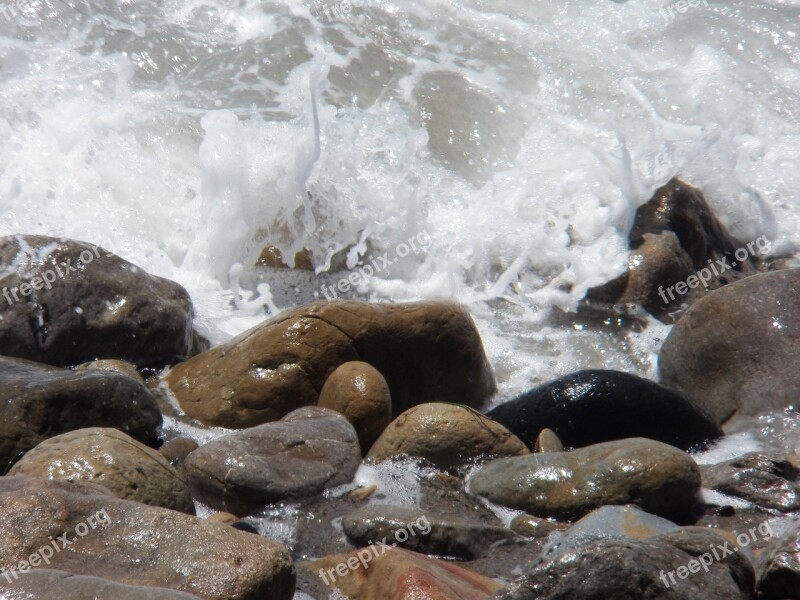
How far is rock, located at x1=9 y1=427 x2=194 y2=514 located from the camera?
→ 128 inches

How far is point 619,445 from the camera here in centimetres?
406

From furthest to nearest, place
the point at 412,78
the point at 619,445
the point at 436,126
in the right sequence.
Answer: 1. the point at 412,78
2. the point at 436,126
3. the point at 619,445

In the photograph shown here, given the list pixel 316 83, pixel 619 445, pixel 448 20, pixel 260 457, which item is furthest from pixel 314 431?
pixel 448 20

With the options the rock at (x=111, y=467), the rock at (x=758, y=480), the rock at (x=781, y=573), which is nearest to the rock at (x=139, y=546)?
the rock at (x=111, y=467)

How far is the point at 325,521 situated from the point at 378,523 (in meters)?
0.36

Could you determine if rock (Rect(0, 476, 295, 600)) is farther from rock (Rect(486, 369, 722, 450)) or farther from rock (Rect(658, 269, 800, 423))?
rock (Rect(658, 269, 800, 423))

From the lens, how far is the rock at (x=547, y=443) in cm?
449

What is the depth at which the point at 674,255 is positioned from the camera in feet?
23.0

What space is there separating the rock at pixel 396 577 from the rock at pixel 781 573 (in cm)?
84

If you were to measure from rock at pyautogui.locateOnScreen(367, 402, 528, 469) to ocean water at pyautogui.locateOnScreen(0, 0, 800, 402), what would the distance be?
1406 mm

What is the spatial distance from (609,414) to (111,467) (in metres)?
2.62

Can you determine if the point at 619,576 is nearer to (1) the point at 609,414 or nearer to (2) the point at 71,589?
(2) the point at 71,589

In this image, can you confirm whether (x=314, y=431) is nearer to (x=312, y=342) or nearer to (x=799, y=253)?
(x=312, y=342)

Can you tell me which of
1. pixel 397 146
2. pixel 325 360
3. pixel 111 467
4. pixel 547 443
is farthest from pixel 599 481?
pixel 397 146
